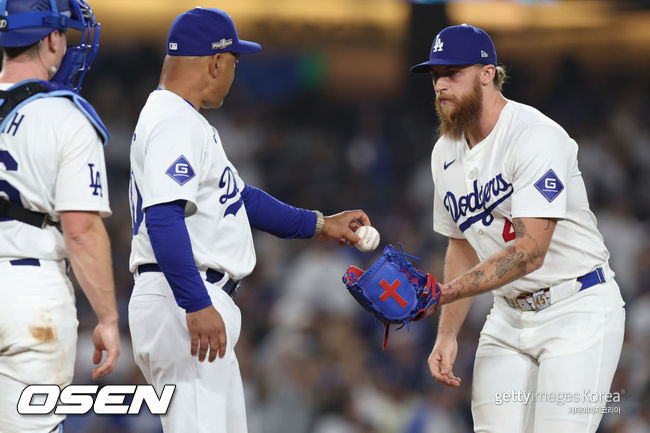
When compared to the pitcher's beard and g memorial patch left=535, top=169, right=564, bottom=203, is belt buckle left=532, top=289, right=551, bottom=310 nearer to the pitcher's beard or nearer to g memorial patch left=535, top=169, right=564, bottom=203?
g memorial patch left=535, top=169, right=564, bottom=203

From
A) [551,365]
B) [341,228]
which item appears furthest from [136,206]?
[551,365]

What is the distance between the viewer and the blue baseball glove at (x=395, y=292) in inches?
130

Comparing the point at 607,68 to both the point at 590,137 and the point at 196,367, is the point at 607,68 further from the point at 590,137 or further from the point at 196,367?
the point at 196,367

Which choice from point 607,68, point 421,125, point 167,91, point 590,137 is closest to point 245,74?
point 421,125

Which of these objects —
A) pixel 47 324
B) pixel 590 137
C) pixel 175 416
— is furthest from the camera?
pixel 590 137

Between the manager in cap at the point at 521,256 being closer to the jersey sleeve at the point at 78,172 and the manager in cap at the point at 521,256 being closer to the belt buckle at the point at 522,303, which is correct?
the belt buckle at the point at 522,303

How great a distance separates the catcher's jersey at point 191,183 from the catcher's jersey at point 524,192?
1.02 m

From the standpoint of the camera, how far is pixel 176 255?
10.2ft

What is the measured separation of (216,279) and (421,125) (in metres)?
7.83

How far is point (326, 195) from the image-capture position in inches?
378

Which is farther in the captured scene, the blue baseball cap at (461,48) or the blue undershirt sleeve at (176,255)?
the blue baseball cap at (461,48)

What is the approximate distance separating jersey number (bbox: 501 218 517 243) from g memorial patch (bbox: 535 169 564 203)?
29cm

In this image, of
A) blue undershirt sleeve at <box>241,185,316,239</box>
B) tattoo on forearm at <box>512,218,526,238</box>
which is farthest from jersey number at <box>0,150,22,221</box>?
tattoo on forearm at <box>512,218,526,238</box>

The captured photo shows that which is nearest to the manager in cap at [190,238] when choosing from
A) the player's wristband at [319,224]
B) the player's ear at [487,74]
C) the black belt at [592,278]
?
the player's wristband at [319,224]
